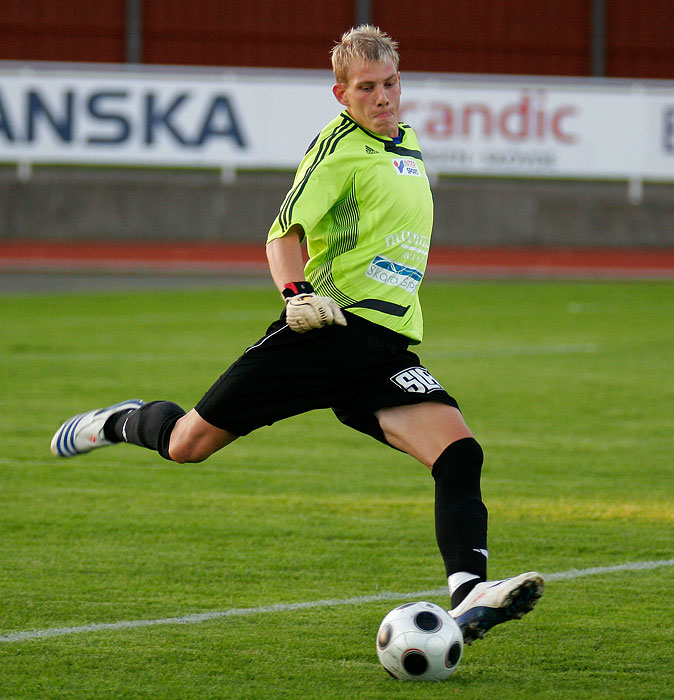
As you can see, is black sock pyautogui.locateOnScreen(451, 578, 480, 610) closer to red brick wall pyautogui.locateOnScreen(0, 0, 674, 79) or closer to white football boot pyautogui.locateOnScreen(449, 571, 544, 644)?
white football boot pyautogui.locateOnScreen(449, 571, 544, 644)

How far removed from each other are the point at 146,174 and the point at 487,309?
26.0 ft

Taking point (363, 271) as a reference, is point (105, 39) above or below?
above

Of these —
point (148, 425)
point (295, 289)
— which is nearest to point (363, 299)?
point (295, 289)

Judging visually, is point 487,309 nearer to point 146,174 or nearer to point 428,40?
point 146,174

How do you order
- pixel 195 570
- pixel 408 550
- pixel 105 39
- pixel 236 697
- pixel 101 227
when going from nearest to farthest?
pixel 236 697, pixel 195 570, pixel 408 550, pixel 101 227, pixel 105 39

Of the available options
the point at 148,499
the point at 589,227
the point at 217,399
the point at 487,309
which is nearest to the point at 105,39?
the point at 589,227

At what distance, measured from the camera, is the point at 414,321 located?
4906 millimetres

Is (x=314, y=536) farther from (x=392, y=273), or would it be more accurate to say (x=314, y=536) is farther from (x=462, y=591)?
(x=462, y=591)

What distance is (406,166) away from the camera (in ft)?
16.1

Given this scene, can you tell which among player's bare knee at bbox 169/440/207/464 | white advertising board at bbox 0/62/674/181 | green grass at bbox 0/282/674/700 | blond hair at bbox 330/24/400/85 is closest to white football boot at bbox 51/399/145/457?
green grass at bbox 0/282/674/700

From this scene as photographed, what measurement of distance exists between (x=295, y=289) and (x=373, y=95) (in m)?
0.78

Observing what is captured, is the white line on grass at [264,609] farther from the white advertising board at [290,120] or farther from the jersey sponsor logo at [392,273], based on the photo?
the white advertising board at [290,120]

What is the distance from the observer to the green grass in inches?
171

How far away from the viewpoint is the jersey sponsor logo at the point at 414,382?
185 inches
